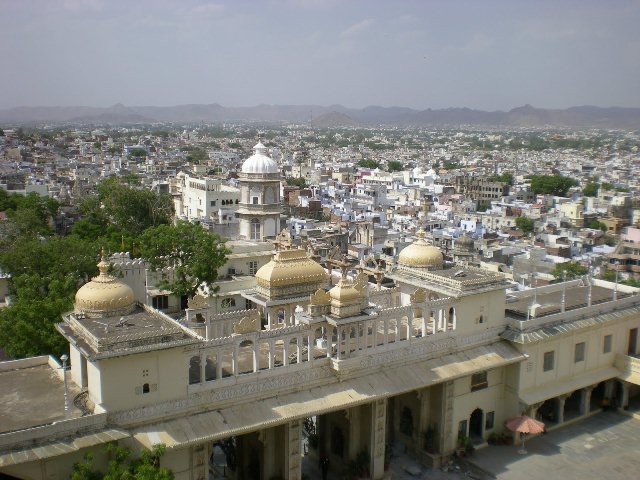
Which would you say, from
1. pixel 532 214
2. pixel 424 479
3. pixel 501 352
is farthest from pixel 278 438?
pixel 532 214

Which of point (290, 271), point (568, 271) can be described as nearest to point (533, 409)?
point (290, 271)

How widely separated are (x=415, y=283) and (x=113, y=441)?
11.7 m

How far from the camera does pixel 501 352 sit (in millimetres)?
23219

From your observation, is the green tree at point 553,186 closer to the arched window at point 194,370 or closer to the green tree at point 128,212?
the green tree at point 128,212

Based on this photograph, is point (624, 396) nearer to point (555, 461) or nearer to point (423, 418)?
point (555, 461)

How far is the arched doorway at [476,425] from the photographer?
77.6ft

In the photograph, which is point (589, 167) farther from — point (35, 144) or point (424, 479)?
point (424, 479)

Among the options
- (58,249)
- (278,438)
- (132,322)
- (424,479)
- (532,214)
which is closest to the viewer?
(132,322)

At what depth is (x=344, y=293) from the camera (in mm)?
19188

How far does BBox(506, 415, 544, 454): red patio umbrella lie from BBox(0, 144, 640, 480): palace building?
0.67 m

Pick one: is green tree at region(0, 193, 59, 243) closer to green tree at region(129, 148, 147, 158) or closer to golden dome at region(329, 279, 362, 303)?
golden dome at region(329, 279, 362, 303)

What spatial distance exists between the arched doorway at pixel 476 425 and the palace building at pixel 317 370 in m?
0.05

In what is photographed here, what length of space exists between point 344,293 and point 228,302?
52.2ft

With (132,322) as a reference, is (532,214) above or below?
below
